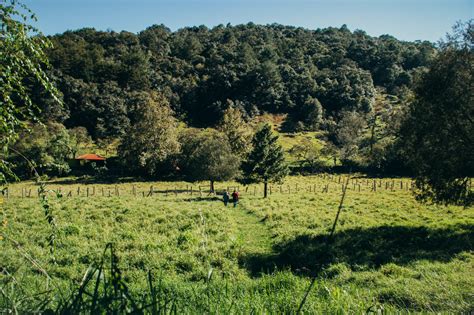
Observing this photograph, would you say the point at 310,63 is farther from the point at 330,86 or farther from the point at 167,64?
the point at 167,64

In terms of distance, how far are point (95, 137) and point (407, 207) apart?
7790 cm

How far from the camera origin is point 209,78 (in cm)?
11512

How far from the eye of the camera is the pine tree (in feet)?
133

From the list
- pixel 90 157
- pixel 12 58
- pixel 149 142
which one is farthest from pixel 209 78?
pixel 12 58

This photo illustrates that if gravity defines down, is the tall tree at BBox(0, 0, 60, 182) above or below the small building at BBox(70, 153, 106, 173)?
above

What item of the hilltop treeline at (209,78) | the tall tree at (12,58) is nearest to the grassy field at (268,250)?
the tall tree at (12,58)

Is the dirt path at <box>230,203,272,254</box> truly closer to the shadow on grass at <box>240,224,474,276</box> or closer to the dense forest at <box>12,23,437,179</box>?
the shadow on grass at <box>240,224,474,276</box>

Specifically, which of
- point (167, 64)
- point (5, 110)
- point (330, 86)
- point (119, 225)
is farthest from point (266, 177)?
point (167, 64)

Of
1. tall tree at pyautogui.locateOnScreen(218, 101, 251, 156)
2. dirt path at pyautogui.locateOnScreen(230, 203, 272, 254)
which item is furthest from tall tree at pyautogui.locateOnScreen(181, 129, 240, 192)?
dirt path at pyautogui.locateOnScreen(230, 203, 272, 254)

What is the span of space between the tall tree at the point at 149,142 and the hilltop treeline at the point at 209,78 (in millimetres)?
25851

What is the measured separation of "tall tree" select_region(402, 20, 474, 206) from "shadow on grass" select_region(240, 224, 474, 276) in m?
2.85

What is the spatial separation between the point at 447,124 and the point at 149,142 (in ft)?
160

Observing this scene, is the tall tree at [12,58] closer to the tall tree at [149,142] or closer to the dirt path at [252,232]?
the dirt path at [252,232]

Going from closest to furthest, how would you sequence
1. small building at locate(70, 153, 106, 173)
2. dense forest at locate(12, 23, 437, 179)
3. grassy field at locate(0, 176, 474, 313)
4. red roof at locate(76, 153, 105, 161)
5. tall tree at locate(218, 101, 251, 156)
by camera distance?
grassy field at locate(0, 176, 474, 313), tall tree at locate(218, 101, 251, 156), small building at locate(70, 153, 106, 173), red roof at locate(76, 153, 105, 161), dense forest at locate(12, 23, 437, 179)
